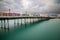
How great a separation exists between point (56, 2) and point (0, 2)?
163 cm

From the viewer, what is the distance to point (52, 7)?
3.30 m

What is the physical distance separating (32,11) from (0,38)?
1219mm

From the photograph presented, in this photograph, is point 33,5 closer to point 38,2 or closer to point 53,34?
point 38,2

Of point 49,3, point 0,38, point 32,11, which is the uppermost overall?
point 49,3

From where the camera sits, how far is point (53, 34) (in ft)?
10.6

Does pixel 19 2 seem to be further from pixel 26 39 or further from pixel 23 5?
pixel 26 39

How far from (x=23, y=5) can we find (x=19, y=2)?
0.15 meters

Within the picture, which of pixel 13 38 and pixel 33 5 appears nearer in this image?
pixel 13 38

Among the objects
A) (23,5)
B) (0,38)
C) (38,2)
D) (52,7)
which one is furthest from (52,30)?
(0,38)

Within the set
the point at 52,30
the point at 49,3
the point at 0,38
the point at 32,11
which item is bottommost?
the point at 0,38

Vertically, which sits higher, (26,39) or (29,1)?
(29,1)

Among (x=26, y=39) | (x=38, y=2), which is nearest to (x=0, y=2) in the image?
(x=38, y=2)

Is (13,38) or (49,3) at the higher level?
(49,3)

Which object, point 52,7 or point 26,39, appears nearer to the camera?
point 26,39
